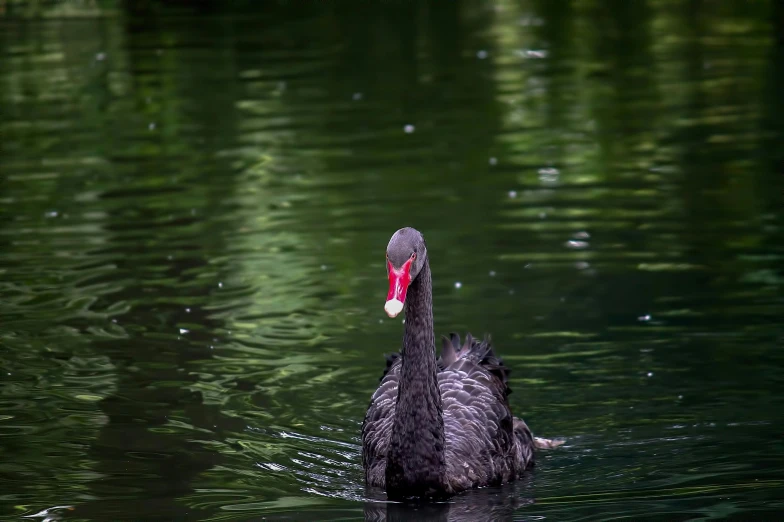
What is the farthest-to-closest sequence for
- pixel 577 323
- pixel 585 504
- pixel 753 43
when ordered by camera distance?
pixel 753 43
pixel 577 323
pixel 585 504

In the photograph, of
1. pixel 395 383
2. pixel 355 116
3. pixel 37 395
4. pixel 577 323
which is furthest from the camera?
pixel 355 116

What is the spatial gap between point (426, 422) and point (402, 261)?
0.81 meters

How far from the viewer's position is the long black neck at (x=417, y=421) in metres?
6.32

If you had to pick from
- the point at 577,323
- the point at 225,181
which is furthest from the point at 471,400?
the point at 225,181

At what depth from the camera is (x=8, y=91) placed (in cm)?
1981

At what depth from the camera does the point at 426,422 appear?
20.7 feet

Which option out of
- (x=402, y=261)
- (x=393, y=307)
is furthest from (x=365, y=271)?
(x=393, y=307)

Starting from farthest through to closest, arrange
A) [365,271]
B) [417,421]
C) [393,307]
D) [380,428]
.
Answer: [365,271]
[380,428]
[417,421]
[393,307]

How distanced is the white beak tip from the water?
3.71ft

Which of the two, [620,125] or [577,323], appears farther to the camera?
[620,125]

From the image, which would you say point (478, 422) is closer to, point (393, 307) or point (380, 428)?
point (380, 428)

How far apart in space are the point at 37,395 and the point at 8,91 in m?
12.7

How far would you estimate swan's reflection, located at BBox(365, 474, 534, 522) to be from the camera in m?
6.21

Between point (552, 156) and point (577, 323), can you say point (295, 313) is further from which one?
point (552, 156)
